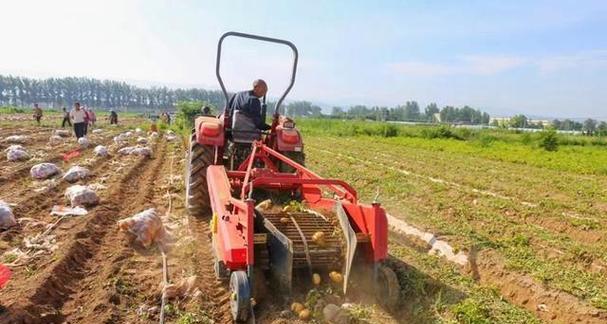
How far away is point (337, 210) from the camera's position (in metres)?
4.34

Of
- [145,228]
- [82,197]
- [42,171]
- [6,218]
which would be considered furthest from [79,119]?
[145,228]

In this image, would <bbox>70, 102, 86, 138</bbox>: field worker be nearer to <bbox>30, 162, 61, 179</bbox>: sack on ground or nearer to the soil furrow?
<bbox>30, 162, 61, 179</bbox>: sack on ground

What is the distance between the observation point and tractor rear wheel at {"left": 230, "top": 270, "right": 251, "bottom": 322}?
11.4 ft

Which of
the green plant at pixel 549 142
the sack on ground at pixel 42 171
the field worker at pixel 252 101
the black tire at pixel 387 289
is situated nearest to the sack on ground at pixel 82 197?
the sack on ground at pixel 42 171

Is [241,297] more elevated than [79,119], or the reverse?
[79,119]

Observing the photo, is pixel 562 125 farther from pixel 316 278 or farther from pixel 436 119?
pixel 316 278

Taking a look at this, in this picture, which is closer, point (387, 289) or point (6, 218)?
point (387, 289)

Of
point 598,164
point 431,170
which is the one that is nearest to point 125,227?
point 431,170

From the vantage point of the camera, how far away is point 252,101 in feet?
20.0

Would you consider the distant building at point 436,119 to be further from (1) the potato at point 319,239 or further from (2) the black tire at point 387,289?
(1) the potato at point 319,239

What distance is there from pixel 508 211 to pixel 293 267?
17.0ft

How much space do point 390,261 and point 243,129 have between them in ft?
7.79

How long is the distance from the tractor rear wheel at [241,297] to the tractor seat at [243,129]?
2703 millimetres

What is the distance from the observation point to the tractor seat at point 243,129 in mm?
6039
